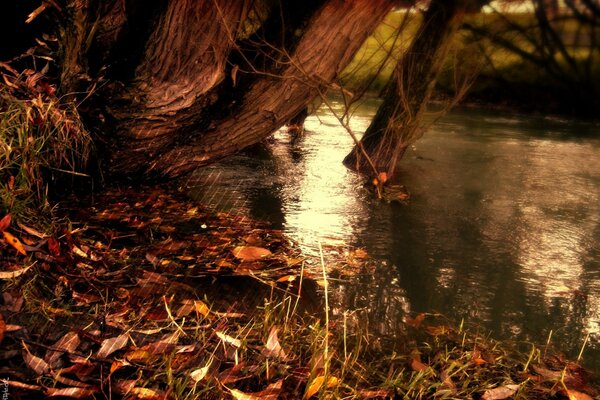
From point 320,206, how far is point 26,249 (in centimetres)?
255

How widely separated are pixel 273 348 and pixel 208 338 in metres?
0.29

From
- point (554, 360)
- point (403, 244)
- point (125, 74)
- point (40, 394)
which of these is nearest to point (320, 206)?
point (403, 244)

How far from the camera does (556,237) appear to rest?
15.0ft

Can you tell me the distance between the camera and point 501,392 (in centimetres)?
249

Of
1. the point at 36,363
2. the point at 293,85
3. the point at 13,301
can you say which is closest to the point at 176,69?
the point at 293,85

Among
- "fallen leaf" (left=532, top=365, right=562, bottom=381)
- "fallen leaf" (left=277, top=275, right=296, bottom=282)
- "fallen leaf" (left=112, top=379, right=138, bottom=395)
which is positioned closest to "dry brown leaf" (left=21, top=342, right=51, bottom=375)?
"fallen leaf" (left=112, top=379, right=138, bottom=395)

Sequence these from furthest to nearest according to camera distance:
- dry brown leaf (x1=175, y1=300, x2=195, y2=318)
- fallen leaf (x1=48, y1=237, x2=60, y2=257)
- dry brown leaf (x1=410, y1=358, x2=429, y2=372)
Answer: fallen leaf (x1=48, y1=237, x2=60, y2=257) → dry brown leaf (x1=175, y1=300, x2=195, y2=318) → dry brown leaf (x1=410, y1=358, x2=429, y2=372)

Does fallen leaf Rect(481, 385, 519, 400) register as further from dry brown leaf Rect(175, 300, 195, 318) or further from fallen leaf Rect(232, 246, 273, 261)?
fallen leaf Rect(232, 246, 273, 261)

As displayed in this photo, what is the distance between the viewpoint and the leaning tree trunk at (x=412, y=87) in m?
5.79

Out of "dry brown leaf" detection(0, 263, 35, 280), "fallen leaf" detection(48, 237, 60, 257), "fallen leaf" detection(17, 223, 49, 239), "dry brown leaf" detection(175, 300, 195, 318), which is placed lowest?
"dry brown leaf" detection(175, 300, 195, 318)

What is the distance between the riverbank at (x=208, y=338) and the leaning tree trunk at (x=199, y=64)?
1119 mm

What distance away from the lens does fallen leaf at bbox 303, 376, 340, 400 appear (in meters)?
2.28

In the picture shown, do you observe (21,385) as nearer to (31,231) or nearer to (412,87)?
(31,231)

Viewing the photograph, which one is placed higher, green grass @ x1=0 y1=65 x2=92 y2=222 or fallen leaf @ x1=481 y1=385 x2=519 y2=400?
green grass @ x1=0 y1=65 x2=92 y2=222
